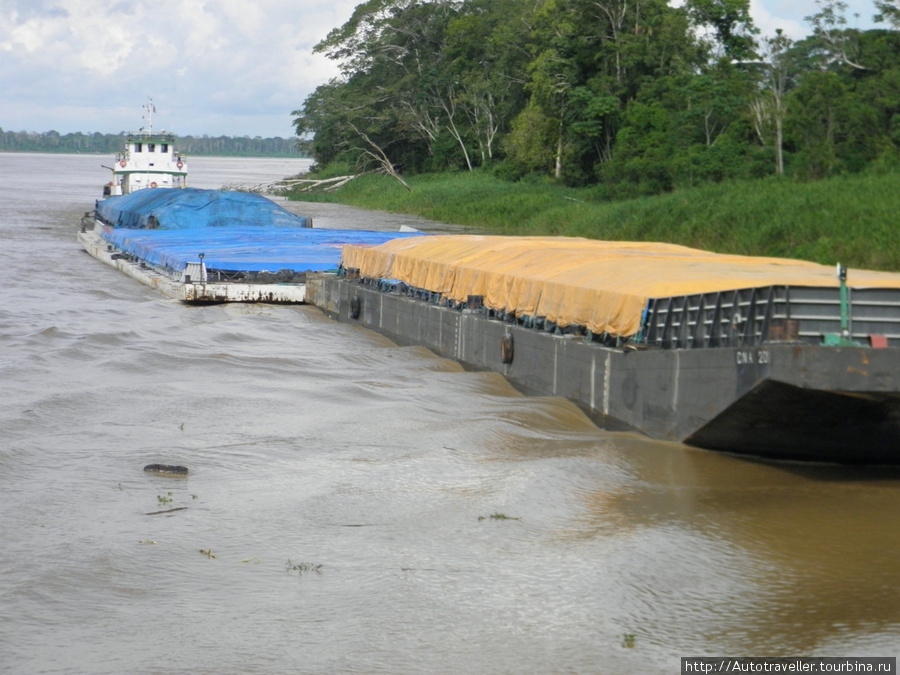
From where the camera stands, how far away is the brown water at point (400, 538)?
23.6 feet

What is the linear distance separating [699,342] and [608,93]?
39050 mm

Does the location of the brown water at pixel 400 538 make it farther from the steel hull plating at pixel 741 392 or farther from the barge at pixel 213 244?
the barge at pixel 213 244

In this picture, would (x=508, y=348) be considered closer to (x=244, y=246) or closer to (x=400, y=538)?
(x=400, y=538)

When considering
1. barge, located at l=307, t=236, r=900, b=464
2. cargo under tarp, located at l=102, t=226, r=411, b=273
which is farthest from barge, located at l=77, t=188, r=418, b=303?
barge, located at l=307, t=236, r=900, b=464

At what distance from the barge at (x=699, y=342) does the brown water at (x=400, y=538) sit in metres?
0.38

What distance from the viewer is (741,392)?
10.4 meters

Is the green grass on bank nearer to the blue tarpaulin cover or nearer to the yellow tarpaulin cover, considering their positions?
the yellow tarpaulin cover

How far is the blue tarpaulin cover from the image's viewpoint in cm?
2742

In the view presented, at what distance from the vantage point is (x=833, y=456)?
11219mm

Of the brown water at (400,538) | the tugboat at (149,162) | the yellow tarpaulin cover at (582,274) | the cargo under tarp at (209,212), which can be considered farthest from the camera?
the tugboat at (149,162)

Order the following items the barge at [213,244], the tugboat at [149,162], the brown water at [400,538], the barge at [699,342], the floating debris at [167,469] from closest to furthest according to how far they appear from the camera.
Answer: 1. the brown water at [400,538]
2. the barge at [699,342]
3. the floating debris at [167,469]
4. the barge at [213,244]
5. the tugboat at [149,162]


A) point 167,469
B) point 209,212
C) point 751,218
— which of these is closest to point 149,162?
point 209,212

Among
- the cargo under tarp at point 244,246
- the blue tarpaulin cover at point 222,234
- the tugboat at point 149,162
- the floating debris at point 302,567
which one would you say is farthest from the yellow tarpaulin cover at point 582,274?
the tugboat at point 149,162

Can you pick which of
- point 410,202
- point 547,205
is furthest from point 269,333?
point 410,202
